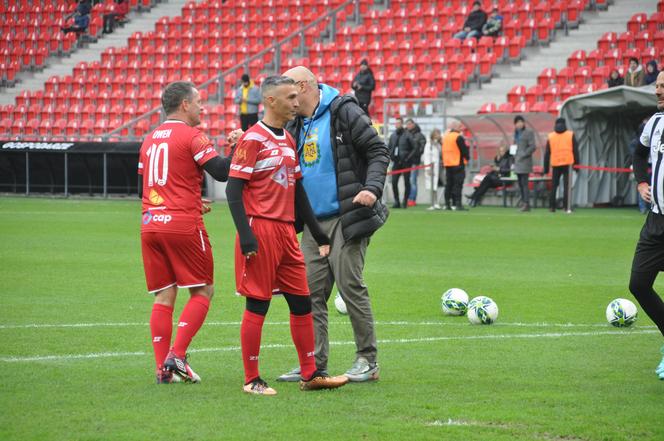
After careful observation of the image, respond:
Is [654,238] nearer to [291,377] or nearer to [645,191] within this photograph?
[645,191]

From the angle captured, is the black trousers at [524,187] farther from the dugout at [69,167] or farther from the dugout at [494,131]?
the dugout at [69,167]

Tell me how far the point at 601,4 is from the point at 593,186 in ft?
23.7

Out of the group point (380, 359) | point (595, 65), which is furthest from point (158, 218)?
point (595, 65)

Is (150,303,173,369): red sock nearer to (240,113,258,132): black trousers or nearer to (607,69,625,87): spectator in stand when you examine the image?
(607,69,625,87): spectator in stand

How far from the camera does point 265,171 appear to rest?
7133 mm

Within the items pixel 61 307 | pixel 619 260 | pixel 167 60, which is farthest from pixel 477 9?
pixel 61 307

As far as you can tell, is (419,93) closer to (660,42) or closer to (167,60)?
(660,42)

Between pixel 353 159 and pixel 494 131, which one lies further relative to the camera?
pixel 494 131

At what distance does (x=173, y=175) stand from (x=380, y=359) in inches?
88.1

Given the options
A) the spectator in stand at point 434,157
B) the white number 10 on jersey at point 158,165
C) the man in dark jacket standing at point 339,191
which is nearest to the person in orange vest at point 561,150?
the spectator in stand at point 434,157

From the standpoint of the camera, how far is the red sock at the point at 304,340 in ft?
23.8

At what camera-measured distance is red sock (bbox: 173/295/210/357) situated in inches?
294

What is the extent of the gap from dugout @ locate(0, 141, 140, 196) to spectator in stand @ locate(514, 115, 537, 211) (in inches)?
412

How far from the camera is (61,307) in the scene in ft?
36.9
